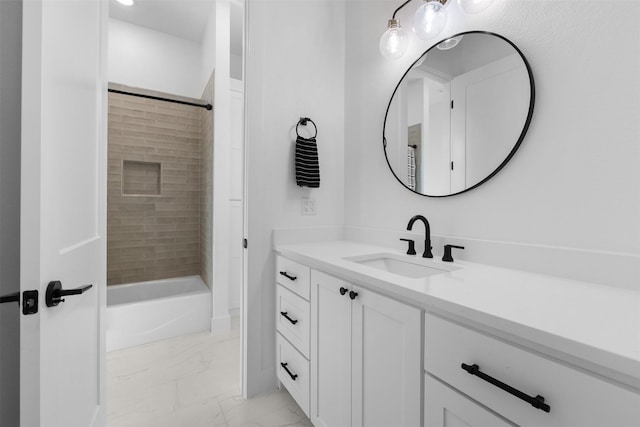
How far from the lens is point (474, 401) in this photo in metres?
0.68

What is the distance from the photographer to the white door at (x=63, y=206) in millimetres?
646

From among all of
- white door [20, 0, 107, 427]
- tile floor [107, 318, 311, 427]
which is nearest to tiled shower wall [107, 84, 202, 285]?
tile floor [107, 318, 311, 427]

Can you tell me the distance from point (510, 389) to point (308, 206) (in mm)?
1382

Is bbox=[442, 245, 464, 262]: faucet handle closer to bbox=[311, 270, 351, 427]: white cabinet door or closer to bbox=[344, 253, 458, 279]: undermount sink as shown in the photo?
bbox=[344, 253, 458, 279]: undermount sink

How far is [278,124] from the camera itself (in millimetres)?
1705

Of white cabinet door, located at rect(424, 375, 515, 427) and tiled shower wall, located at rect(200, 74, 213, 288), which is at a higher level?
tiled shower wall, located at rect(200, 74, 213, 288)

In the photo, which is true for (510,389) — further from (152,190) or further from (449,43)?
(152,190)

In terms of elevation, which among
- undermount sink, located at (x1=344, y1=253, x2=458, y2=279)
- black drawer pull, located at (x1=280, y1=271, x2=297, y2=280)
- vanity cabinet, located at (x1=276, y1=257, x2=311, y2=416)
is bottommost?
vanity cabinet, located at (x1=276, y1=257, x2=311, y2=416)

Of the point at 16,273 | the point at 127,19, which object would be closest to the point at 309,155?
the point at 16,273

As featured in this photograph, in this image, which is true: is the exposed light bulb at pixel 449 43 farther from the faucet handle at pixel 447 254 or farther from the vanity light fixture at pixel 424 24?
the faucet handle at pixel 447 254

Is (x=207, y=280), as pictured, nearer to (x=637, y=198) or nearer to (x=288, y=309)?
(x=288, y=309)

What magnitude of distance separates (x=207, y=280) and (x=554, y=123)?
2.78 m

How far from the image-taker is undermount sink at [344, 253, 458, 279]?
124cm

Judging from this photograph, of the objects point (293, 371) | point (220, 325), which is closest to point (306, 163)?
point (293, 371)
